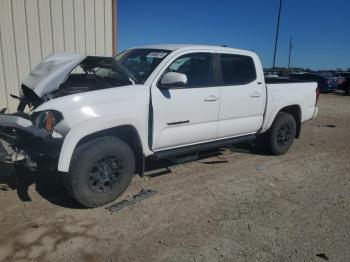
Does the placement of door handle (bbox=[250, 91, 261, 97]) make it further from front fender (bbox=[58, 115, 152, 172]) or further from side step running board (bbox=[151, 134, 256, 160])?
front fender (bbox=[58, 115, 152, 172])

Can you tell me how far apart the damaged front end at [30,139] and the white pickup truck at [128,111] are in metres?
0.01

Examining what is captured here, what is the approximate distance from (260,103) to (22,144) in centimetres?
382

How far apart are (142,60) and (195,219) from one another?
Result: 2370 millimetres

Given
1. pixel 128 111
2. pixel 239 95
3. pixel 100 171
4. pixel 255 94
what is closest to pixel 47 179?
pixel 100 171

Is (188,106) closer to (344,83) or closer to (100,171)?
(100,171)

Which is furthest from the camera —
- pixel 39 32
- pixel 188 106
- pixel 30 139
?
pixel 39 32

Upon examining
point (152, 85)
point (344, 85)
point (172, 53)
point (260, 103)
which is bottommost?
point (344, 85)

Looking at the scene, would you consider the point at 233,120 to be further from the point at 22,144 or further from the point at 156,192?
the point at 22,144

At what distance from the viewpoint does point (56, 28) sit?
7.24 metres

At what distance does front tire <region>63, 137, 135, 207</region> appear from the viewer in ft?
12.4

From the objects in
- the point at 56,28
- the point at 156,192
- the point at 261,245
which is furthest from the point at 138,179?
the point at 56,28

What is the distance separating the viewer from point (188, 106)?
472 centimetres

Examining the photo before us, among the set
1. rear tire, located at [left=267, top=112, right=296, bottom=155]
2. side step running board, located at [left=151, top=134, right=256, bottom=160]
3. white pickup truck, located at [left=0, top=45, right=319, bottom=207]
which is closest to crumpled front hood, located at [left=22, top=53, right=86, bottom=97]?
white pickup truck, located at [left=0, top=45, right=319, bottom=207]

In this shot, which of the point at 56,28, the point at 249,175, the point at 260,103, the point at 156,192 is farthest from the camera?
the point at 56,28
